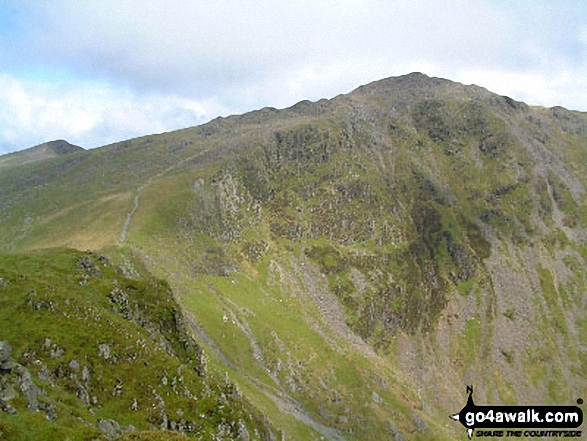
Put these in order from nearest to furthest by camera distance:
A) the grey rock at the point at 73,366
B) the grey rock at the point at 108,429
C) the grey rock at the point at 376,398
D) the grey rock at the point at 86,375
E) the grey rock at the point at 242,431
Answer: the grey rock at the point at 108,429 → the grey rock at the point at 73,366 → the grey rock at the point at 86,375 → the grey rock at the point at 242,431 → the grey rock at the point at 376,398

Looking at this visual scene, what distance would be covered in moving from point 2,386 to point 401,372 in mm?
169729

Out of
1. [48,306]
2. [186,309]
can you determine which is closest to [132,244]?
[186,309]

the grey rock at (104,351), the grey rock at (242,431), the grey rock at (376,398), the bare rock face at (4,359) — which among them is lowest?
the grey rock at (376,398)

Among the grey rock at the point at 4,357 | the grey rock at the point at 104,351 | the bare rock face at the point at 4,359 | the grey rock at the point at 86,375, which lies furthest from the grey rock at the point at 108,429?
the grey rock at the point at 104,351

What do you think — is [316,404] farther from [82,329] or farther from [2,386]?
[2,386]

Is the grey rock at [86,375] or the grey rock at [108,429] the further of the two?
the grey rock at [86,375]

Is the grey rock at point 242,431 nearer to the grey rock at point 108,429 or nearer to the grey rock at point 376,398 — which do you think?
the grey rock at point 108,429

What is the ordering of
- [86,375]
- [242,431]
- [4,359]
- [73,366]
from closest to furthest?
[4,359] < [73,366] < [86,375] < [242,431]

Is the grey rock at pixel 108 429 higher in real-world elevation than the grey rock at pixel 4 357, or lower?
lower

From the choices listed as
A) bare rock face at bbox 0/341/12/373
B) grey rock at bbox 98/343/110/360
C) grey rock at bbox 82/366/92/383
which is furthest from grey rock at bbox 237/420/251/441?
bare rock face at bbox 0/341/12/373

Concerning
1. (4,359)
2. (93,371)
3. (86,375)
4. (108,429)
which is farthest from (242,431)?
(4,359)

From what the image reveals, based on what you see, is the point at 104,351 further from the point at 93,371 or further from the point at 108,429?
the point at 108,429

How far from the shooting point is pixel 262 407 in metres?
129

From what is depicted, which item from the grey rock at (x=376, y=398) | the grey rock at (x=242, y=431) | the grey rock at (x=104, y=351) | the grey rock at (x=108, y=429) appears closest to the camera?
the grey rock at (x=108, y=429)
